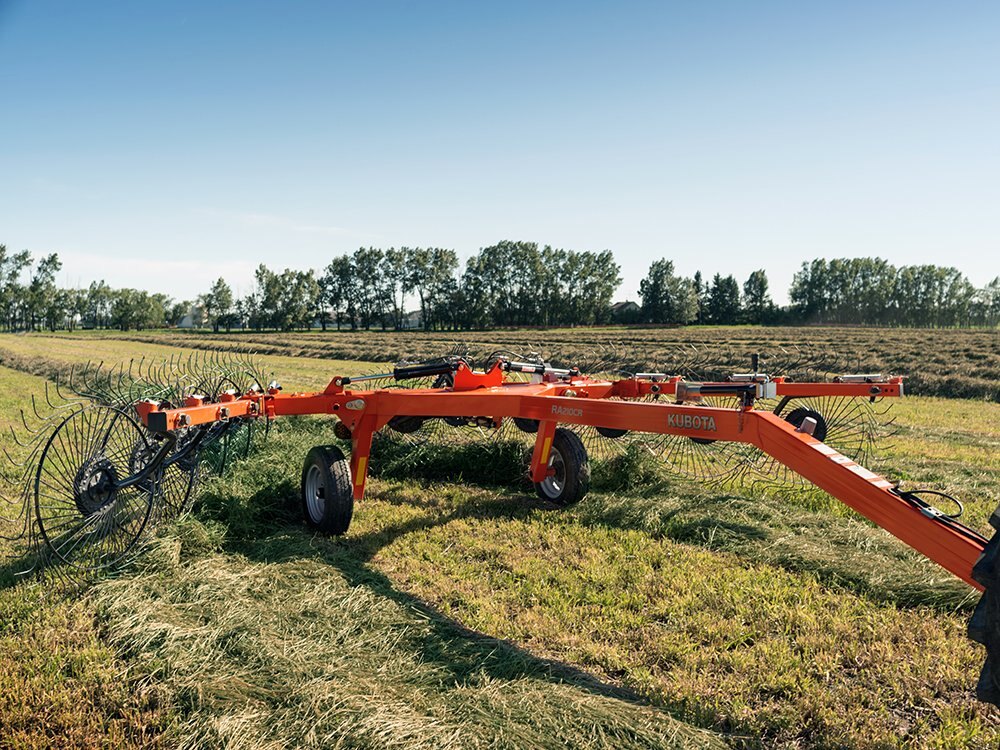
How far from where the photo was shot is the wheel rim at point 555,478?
675cm

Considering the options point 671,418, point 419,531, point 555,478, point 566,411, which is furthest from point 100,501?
point 671,418

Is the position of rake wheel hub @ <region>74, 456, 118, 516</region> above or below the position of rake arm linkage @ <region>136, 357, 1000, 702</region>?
below

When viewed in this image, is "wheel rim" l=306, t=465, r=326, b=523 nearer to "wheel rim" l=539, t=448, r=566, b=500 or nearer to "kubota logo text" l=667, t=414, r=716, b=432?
"wheel rim" l=539, t=448, r=566, b=500

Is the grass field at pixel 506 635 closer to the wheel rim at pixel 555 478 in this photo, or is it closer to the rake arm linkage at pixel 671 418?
the wheel rim at pixel 555 478

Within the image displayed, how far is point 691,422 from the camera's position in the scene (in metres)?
3.98

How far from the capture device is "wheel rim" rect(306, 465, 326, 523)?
232 inches

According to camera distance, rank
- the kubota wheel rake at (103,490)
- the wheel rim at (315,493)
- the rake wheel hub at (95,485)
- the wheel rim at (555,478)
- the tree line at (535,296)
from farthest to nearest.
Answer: the tree line at (535,296) < the wheel rim at (555,478) < the wheel rim at (315,493) < the rake wheel hub at (95,485) < the kubota wheel rake at (103,490)

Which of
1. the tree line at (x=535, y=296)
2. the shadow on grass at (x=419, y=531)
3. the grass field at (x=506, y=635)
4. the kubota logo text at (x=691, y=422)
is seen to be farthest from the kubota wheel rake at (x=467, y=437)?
the tree line at (x=535, y=296)

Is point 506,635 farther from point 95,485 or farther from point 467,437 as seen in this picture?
point 467,437

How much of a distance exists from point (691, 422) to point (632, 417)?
410 mm

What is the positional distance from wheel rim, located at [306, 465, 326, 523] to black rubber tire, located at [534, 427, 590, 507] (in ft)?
6.62

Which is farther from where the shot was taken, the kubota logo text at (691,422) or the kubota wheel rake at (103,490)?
the kubota wheel rake at (103,490)

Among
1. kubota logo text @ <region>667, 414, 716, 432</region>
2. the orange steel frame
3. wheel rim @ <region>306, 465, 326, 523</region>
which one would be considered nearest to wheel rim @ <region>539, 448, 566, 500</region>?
the orange steel frame

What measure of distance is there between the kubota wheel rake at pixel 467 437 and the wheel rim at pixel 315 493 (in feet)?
0.04
